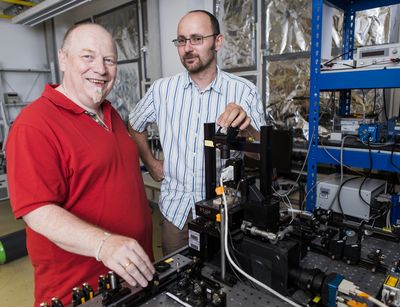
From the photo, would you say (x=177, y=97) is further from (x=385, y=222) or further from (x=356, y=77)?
(x=385, y=222)

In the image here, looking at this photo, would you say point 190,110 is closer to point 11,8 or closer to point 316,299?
point 316,299

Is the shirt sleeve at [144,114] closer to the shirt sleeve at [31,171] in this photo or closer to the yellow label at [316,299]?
the shirt sleeve at [31,171]

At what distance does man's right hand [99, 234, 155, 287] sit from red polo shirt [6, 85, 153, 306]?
211mm

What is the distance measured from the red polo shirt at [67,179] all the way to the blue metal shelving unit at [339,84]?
3.02 feet

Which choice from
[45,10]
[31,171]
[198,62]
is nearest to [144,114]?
[198,62]

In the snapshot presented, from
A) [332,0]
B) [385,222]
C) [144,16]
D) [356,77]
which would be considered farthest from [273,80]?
[144,16]

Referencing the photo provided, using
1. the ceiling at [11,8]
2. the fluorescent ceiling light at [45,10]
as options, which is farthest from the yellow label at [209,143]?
the ceiling at [11,8]

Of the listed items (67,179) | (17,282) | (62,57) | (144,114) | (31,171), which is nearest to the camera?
(31,171)

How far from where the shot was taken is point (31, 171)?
76 cm

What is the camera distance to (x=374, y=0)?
1599 millimetres

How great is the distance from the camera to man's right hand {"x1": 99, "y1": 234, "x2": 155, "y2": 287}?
2.19 ft

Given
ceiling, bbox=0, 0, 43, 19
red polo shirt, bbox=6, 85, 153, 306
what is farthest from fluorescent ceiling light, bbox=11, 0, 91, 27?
red polo shirt, bbox=6, 85, 153, 306

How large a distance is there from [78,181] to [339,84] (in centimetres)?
117

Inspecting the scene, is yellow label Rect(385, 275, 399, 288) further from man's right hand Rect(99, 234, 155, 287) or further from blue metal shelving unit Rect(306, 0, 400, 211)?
blue metal shelving unit Rect(306, 0, 400, 211)
